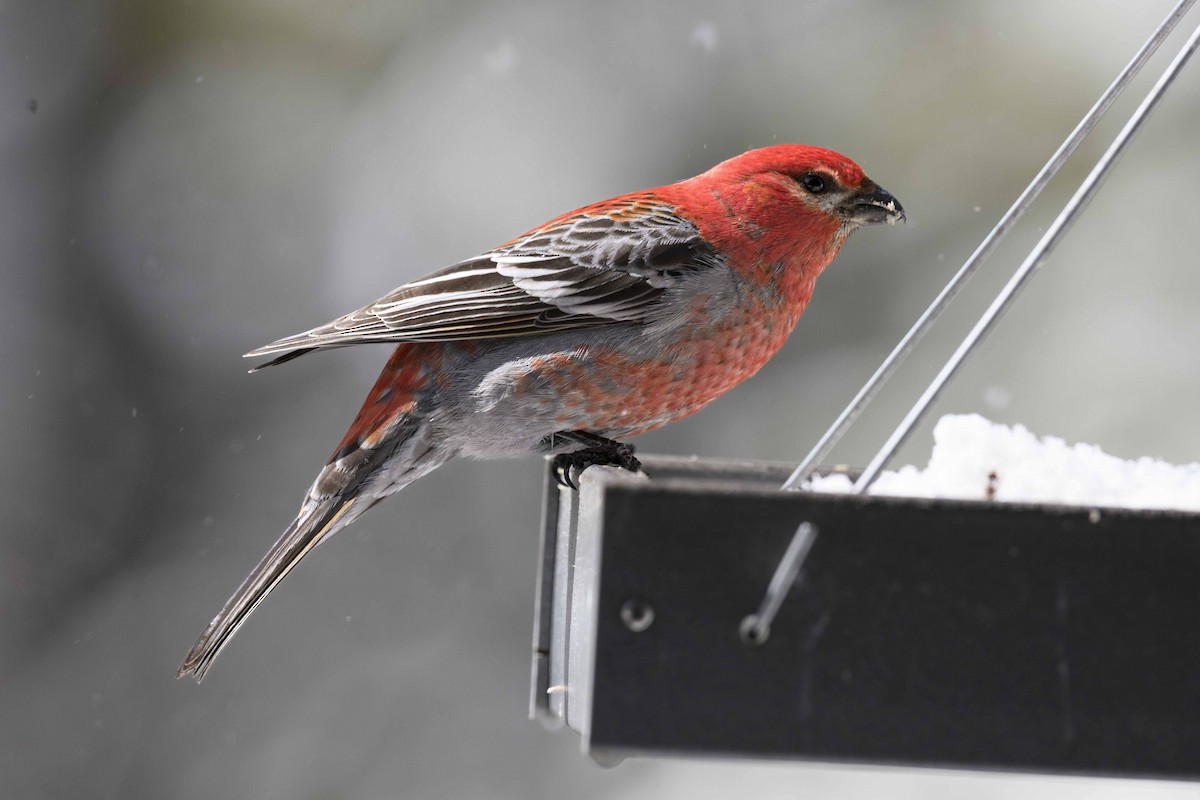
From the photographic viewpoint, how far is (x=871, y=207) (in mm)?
3223

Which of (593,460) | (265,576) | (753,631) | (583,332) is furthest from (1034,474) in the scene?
(265,576)

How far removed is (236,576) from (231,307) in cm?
159

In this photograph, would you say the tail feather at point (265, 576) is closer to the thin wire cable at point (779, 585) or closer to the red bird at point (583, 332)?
the red bird at point (583, 332)

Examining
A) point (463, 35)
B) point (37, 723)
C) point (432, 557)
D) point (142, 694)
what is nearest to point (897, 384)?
point (432, 557)

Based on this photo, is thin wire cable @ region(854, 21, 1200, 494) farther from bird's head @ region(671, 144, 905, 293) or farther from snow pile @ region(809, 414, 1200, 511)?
bird's head @ region(671, 144, 905, 293)

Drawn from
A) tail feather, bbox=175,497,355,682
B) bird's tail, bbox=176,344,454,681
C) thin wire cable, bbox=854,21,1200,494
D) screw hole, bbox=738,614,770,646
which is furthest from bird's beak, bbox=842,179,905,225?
screw hole, bbox=738,614,770,646

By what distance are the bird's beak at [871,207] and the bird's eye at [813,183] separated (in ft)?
0.24

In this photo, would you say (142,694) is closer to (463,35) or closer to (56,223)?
(56,223)

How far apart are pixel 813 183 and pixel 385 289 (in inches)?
176

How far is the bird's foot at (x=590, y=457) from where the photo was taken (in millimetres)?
2799

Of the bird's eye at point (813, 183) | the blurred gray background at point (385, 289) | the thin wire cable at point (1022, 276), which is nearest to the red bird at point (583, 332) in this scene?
the bird's eye at point (813, 183)

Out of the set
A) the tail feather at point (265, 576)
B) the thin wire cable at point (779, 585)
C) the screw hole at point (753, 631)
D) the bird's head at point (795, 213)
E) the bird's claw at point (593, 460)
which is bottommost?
the screw hole at point (753, 631)

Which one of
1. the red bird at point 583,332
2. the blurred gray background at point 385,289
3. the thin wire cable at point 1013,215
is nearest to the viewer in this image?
the thin wire cable at point 1013,215

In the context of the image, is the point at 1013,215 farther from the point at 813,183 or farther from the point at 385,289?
the point at 385,289
